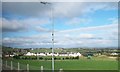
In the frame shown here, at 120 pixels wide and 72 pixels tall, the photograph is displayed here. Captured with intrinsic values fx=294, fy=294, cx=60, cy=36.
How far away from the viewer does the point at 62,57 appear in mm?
57688

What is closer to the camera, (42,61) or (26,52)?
(42,61)

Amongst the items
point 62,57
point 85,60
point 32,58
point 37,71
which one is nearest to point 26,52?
point 32,58

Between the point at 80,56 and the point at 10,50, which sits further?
the point at 10,50

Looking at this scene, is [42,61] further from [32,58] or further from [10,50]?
[10,50]

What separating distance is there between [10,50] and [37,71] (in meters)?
34.0

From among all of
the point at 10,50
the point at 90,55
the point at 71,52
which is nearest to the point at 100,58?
the point at 90,55

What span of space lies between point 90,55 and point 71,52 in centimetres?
445

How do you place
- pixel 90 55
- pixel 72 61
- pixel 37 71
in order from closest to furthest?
pixel 37 71, pixel 72 61, pixel 90 55

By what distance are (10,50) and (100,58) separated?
18.8m

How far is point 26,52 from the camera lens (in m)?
59.8

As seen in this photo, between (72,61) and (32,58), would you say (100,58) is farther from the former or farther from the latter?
(32,58)

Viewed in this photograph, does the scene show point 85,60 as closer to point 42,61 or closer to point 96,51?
point 96,51

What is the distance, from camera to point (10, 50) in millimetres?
61625

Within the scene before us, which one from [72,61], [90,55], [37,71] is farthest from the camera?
[90,55]
